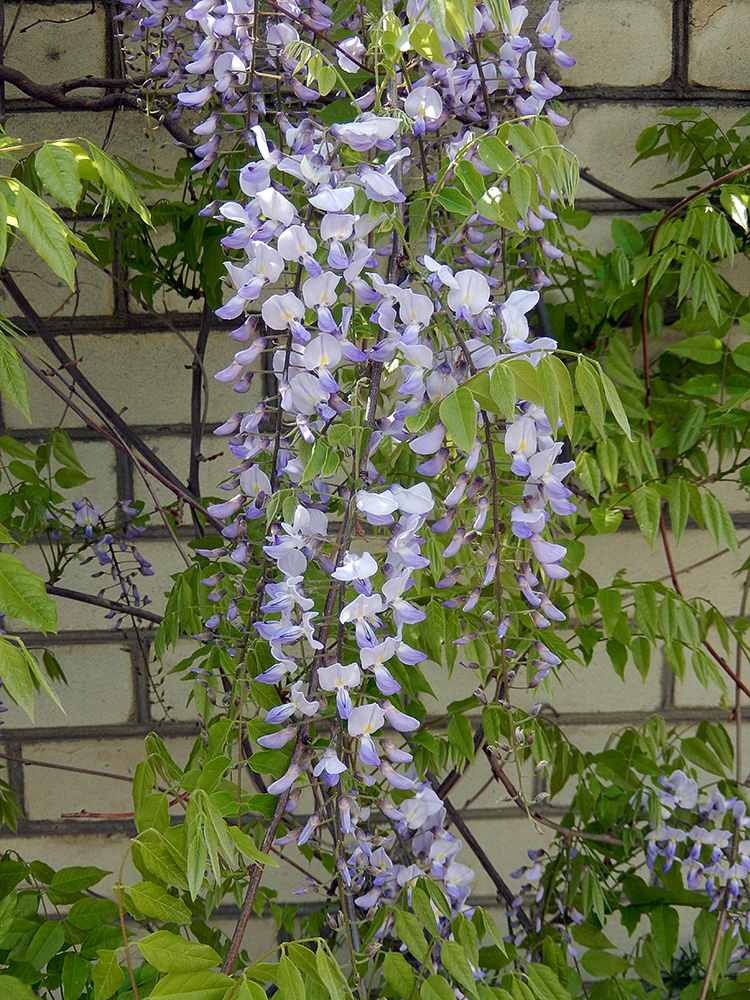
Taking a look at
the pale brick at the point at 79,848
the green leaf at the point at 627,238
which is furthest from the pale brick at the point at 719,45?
the pale brick at the point at 79,848

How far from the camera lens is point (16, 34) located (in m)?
1.38

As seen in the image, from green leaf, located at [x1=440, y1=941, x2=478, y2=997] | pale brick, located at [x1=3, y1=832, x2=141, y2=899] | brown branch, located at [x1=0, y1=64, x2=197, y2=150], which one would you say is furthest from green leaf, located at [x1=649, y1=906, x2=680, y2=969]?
brown branch, located at [x1=0, y1=64, x2=197, y2=150]

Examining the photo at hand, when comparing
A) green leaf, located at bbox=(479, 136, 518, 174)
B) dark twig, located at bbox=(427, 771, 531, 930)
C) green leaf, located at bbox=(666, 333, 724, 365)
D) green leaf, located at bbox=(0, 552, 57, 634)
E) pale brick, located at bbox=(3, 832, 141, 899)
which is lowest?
pale brick, located at bbox=(3, 832, 141, 899)

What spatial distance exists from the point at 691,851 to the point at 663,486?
0.52 meters

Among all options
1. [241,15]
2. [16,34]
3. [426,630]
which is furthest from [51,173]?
[16,34]

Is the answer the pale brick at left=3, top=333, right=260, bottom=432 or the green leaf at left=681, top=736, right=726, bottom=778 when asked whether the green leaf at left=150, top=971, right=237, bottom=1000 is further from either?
the pale brick at left=3, top=333, right=260, bottom=432

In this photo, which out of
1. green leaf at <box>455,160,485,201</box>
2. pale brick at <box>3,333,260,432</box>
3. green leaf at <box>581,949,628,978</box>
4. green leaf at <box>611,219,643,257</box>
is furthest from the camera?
pale brick at <box>3,333,260,432</box>

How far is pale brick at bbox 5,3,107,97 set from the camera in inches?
54.1

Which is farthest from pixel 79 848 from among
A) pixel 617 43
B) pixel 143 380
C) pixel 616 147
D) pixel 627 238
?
pixel 617 43

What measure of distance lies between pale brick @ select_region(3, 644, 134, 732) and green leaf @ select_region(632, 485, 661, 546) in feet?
3.19

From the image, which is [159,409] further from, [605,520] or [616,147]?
[616,147]

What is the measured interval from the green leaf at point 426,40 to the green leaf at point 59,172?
0.31 metres

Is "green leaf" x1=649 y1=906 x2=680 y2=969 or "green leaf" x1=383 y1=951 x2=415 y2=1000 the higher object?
"green leaf" x1=383 y1=951 x2=415 y2=1000

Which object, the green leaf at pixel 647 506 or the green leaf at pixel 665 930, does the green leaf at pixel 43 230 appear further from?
the green leaf at pixel 665 930
